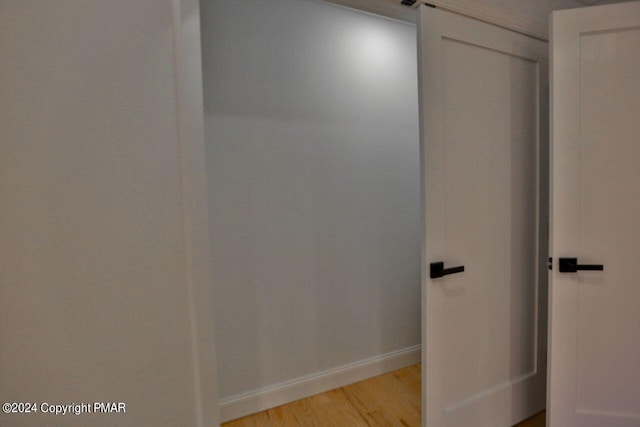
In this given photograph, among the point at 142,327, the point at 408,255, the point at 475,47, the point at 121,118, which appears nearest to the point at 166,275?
the point at 142,327

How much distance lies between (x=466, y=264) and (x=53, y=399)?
1.60m

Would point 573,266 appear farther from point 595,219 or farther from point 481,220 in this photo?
point 481,220

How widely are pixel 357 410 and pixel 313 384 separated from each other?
0.32 m

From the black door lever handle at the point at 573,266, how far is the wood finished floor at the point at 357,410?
3.18ft

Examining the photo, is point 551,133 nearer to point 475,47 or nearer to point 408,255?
point 475,47

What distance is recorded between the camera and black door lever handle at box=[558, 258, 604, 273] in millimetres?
1378

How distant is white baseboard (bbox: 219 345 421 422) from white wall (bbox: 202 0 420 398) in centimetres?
4

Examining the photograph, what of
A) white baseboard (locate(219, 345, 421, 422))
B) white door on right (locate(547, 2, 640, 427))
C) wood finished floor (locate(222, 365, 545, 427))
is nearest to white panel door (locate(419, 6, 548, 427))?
white door on right (locate(547, 2, 640, 427))

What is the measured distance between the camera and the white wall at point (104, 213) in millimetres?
742

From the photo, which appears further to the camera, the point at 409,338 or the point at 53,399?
the point at 409,338

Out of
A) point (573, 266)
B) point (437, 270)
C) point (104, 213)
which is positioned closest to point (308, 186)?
point (437, 270)

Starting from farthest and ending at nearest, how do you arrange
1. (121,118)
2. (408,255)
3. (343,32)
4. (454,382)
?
(408,255), (343,32), (454,382), (121,118)

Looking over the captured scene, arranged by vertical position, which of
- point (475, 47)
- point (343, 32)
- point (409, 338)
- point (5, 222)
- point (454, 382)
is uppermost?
point (343, 32)

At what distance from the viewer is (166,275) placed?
2.96 feet
